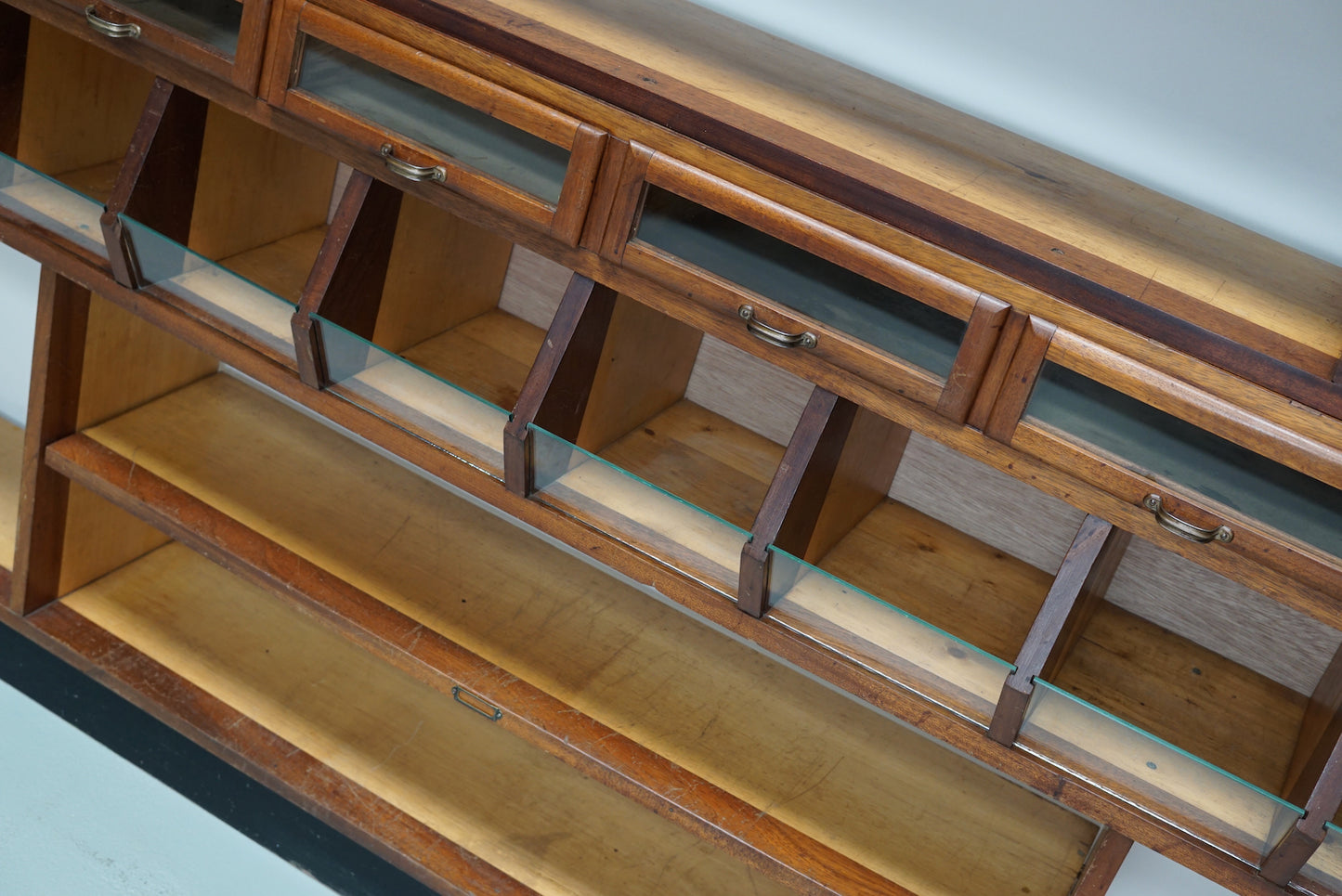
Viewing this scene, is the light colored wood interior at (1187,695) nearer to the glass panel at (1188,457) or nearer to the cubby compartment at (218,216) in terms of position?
the glass panel at (1188,457)

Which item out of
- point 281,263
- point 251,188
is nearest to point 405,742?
point 281,263

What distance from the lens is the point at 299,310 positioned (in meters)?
1.68

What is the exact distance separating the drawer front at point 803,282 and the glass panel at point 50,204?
0.93 metres

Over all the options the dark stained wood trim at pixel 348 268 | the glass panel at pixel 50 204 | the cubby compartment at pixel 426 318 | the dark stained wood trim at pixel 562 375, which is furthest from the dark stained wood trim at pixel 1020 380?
the glass panel at pixel 50 204

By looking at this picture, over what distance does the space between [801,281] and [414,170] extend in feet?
1.73

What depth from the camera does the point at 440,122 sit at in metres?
1.56

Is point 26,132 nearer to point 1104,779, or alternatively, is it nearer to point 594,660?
point 594,660

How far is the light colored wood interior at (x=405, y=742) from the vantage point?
2082mm

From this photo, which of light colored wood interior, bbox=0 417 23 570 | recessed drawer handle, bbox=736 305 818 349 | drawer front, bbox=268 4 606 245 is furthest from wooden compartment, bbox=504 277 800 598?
light colored wood interior, bbox=0 417 23 570

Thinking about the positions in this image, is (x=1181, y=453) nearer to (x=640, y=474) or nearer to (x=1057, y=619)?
(x=1057, y=619)

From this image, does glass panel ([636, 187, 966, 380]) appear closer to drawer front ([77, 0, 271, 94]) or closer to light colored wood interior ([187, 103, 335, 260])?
drawer front ([77, 0, 271, 94])

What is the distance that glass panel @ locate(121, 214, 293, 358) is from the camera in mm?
1767

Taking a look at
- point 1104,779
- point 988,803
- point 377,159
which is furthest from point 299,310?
point 988,803

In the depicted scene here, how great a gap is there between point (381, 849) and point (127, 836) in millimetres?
524
